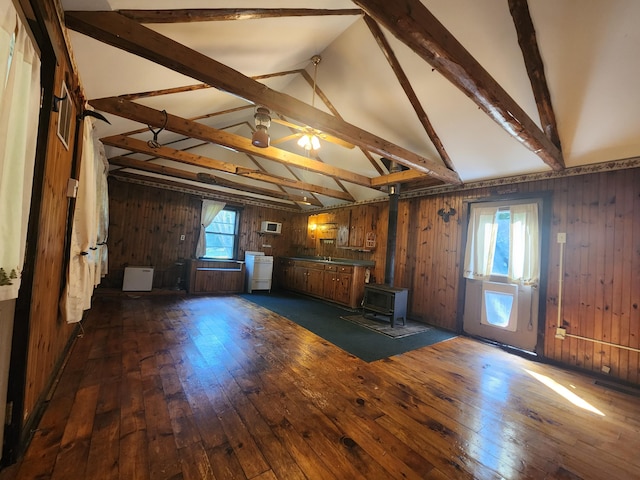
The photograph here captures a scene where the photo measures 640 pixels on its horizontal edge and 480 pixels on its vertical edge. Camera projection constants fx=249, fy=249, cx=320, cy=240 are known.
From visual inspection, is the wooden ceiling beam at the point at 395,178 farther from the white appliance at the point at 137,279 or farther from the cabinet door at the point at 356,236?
the white appliance at the point at 137,279

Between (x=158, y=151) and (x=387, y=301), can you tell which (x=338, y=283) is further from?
(x=158, y=151)

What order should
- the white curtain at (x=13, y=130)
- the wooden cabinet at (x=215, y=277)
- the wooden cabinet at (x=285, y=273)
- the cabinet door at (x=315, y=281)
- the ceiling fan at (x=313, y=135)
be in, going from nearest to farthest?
1. the white curtain at (x=13, y=130)
2. the ceiling fan at (x=313, y=135)
3. the wooden cabinet at (x=215, y=277)
4. the cabinet door at (x=315, y=281)
5. the wooden cabinet at (x=285, y=273)

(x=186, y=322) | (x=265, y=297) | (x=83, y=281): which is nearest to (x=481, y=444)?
(x=83, y=281)

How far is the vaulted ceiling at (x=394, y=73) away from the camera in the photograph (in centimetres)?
169

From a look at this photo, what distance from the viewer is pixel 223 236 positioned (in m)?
6.77

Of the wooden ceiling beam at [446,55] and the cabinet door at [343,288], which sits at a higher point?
the wooden ceiling beam at [446,55]

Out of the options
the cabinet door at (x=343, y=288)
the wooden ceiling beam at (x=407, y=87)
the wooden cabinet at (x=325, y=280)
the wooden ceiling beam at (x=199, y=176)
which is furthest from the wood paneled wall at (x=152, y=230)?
the wooden ceiling beam at (x=407, y=87)

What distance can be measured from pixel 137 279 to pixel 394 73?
5945 mm

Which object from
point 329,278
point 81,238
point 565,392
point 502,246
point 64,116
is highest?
point 64,116

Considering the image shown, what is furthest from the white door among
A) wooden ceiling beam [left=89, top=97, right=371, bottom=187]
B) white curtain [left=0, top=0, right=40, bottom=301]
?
white curtain [left=0, top=0, right=40, bottom=301]

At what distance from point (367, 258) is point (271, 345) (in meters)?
3.42

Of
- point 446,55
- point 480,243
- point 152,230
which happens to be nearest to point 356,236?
point 480,243

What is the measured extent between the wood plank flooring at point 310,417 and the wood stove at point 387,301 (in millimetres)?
1072

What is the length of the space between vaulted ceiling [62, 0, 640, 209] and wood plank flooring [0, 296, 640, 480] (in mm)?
2393
